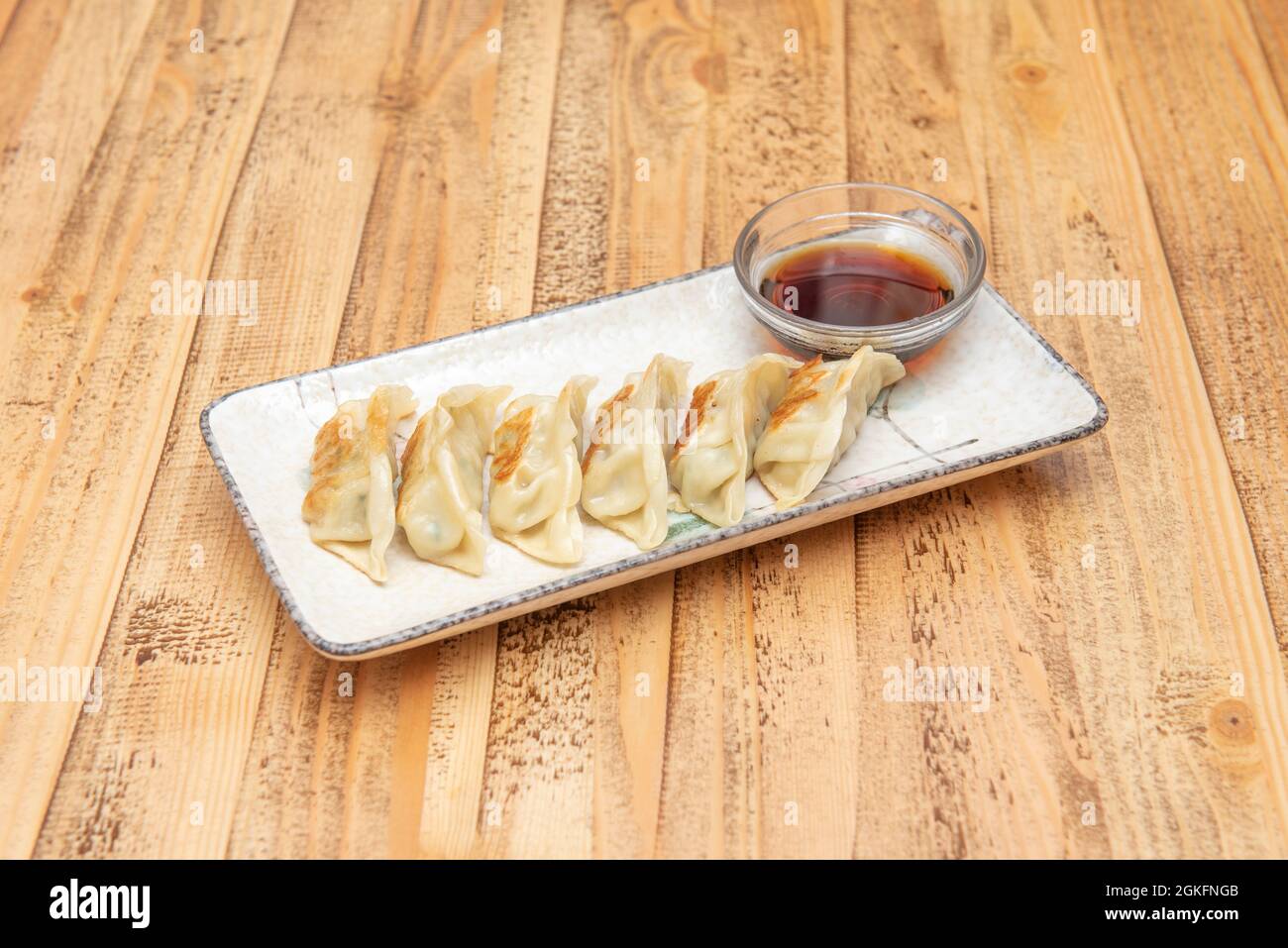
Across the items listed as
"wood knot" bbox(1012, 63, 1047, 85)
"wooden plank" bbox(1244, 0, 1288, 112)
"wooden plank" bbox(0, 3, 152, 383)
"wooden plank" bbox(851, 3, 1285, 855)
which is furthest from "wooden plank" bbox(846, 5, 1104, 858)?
"wooden plank" bbox(0, 3, 152, 383)

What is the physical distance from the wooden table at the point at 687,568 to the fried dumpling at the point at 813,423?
132 mm

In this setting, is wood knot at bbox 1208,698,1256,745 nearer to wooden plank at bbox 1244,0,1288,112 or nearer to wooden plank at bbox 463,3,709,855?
wooden plank at bbox 463,3,709,855

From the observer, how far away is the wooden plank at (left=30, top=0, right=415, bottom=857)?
1.88 meters

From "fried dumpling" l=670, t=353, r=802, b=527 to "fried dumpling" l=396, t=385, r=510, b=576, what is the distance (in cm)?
34

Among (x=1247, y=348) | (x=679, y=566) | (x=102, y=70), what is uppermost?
(x=102, y=70)

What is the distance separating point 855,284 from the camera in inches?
102

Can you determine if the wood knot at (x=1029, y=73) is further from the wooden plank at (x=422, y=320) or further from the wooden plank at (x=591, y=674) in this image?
the wooden plank at (x=422, y=320)

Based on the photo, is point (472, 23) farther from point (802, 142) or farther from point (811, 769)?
point (811, 769)

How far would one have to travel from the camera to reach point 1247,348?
266 cm

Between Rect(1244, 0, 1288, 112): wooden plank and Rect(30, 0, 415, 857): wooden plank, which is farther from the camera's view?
Rect(1244, 0, 1288, 112): wooden plank

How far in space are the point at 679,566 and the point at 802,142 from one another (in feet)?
4.86

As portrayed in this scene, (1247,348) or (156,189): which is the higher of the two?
(156,189)

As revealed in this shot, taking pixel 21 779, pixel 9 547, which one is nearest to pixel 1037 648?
pixel 21 779

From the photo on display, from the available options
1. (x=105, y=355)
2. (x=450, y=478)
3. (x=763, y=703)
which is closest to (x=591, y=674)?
(x=763, y=703)
